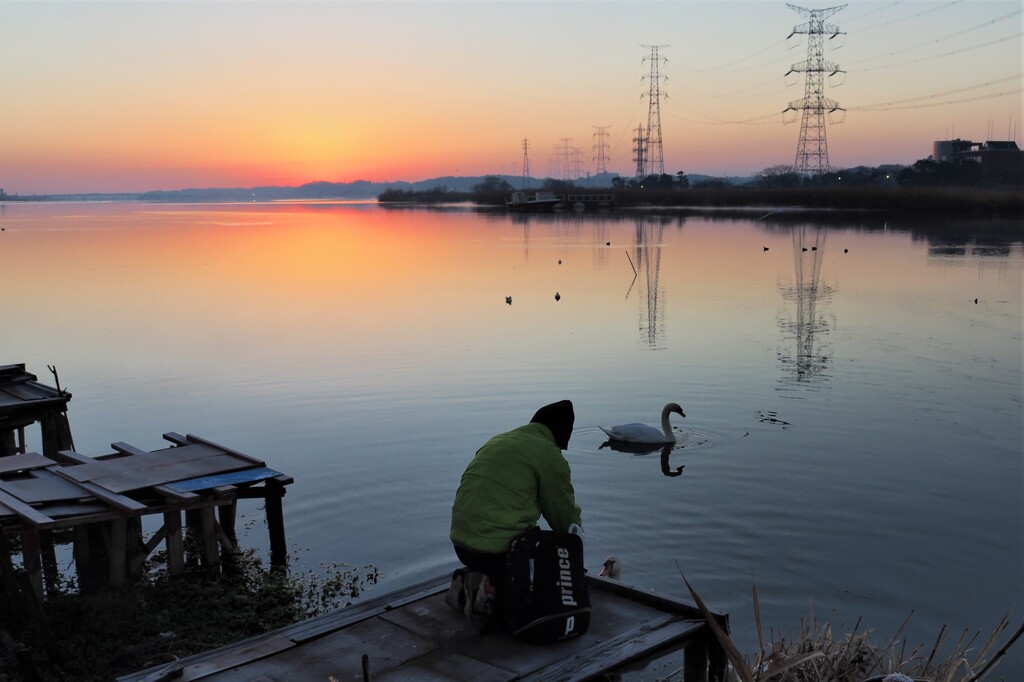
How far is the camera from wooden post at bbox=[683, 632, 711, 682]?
22.5 ft

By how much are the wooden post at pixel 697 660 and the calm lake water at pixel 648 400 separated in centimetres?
145

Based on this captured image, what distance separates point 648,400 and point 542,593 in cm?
1144

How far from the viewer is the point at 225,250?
5697cm

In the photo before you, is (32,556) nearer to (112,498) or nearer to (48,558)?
(112,498)

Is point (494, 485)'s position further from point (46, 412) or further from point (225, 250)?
point (225, 250)

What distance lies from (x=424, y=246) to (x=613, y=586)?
5245 cm

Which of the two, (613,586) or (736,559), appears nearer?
(613,586)

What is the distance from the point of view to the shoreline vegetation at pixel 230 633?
6.80 metres

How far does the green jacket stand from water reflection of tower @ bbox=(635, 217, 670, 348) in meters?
16.6

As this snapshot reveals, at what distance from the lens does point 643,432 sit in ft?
47.6

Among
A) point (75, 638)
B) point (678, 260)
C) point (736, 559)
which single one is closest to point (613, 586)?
point (736, 559)

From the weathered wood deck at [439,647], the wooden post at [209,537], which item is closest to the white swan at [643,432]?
the wooden post at [209,537]

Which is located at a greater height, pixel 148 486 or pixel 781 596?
pixel 148 486

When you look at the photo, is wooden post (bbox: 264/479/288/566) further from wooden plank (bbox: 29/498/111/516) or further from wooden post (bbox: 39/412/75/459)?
wooden post (bbox: 39/412/75/459)
